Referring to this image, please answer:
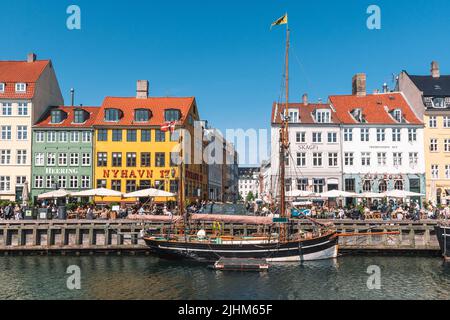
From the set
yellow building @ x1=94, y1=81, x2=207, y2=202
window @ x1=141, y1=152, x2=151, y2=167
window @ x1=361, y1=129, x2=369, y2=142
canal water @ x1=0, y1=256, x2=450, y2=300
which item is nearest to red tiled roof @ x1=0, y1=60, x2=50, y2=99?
yellow building @ x1=94, y1=81, x2=207, y2=202

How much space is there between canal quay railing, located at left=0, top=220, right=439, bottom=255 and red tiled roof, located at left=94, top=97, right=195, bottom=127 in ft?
66.7

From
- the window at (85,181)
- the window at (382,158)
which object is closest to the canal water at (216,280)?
the window at (85,181)

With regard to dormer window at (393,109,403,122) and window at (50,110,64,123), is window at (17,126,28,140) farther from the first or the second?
dormer window at (393,109,403,122)

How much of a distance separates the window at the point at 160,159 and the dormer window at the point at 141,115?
179 inches

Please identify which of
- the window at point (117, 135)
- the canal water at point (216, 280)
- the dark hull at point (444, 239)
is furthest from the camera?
the window at point (117, 135)

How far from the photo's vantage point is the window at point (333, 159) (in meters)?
52.0

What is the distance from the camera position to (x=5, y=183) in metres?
50.1

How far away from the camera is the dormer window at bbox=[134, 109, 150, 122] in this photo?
168 feet

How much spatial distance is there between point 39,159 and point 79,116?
704 centimetres

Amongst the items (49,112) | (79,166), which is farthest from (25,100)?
(79,166)

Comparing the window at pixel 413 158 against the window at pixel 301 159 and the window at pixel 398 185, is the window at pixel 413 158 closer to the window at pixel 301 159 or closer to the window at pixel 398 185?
the window at pixel 398 185

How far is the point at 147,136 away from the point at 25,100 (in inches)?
609
